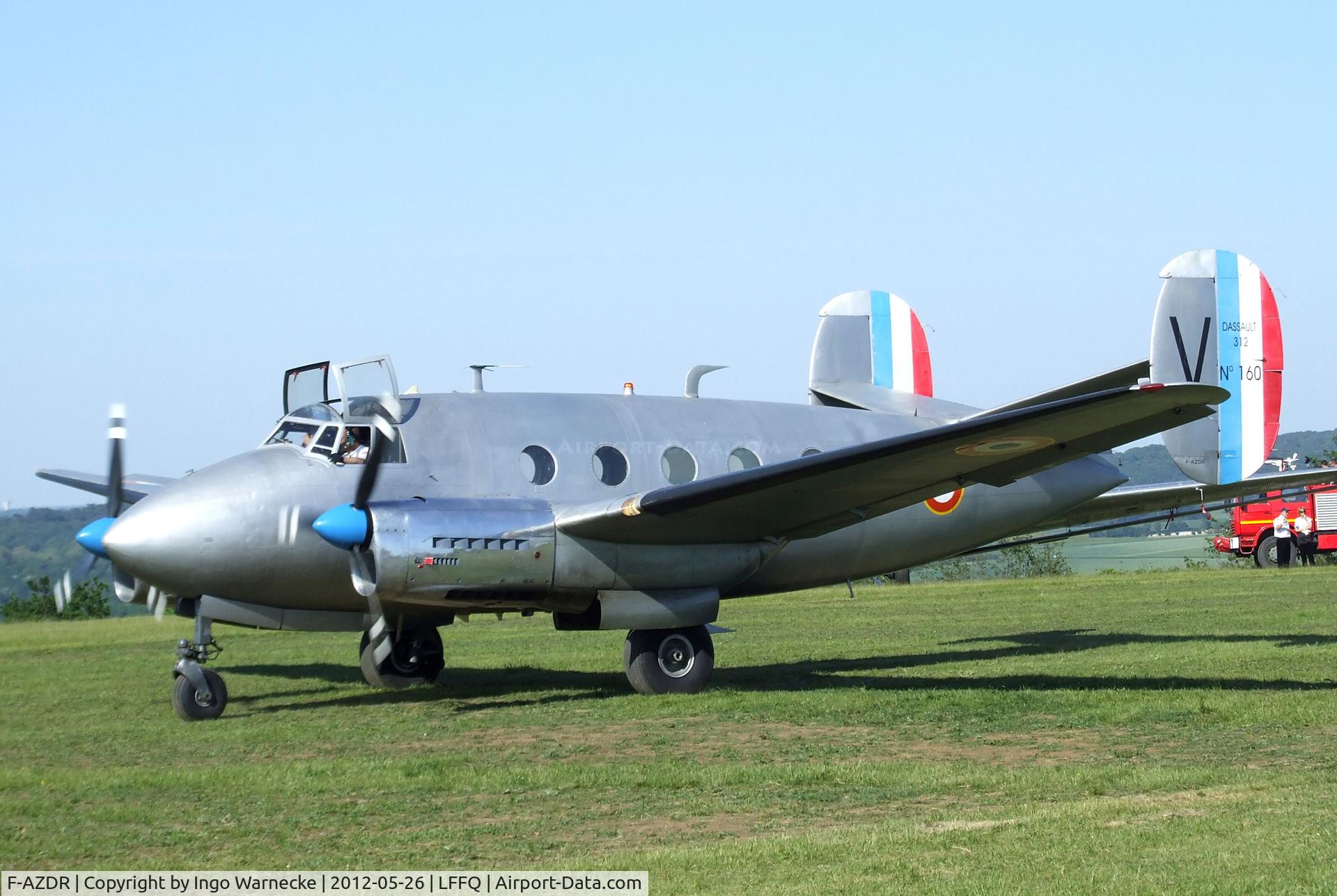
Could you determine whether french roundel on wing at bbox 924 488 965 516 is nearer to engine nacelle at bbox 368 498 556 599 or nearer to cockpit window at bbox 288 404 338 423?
engine nacelle at bbox 368 498 556 599

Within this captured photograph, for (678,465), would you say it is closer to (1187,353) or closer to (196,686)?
(196,686)

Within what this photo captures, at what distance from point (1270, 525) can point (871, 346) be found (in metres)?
27.6

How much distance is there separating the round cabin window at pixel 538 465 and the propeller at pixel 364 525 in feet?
4.51

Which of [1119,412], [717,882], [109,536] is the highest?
[1119,412]

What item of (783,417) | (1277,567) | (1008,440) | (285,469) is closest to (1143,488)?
(783,417)

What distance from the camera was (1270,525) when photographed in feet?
140

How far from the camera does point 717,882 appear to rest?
6.59 meters

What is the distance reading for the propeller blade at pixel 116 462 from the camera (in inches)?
576

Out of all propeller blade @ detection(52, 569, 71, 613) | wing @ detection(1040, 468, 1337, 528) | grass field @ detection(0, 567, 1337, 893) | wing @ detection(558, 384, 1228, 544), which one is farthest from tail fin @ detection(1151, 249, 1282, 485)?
propeller blade @ detection(52, 569, 71, 613)

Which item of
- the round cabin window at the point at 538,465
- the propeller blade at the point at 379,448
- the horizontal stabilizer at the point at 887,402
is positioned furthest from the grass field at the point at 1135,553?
the propeller blade at the point at 379,448

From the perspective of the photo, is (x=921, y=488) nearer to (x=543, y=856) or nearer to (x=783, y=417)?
(x=783, y=417)

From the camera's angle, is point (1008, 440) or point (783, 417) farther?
point (783, 417)

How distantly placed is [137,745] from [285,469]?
2978 millimetres

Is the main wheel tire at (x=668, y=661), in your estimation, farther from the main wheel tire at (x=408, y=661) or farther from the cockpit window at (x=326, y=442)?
the cockpit window at (x=326, y=442)
